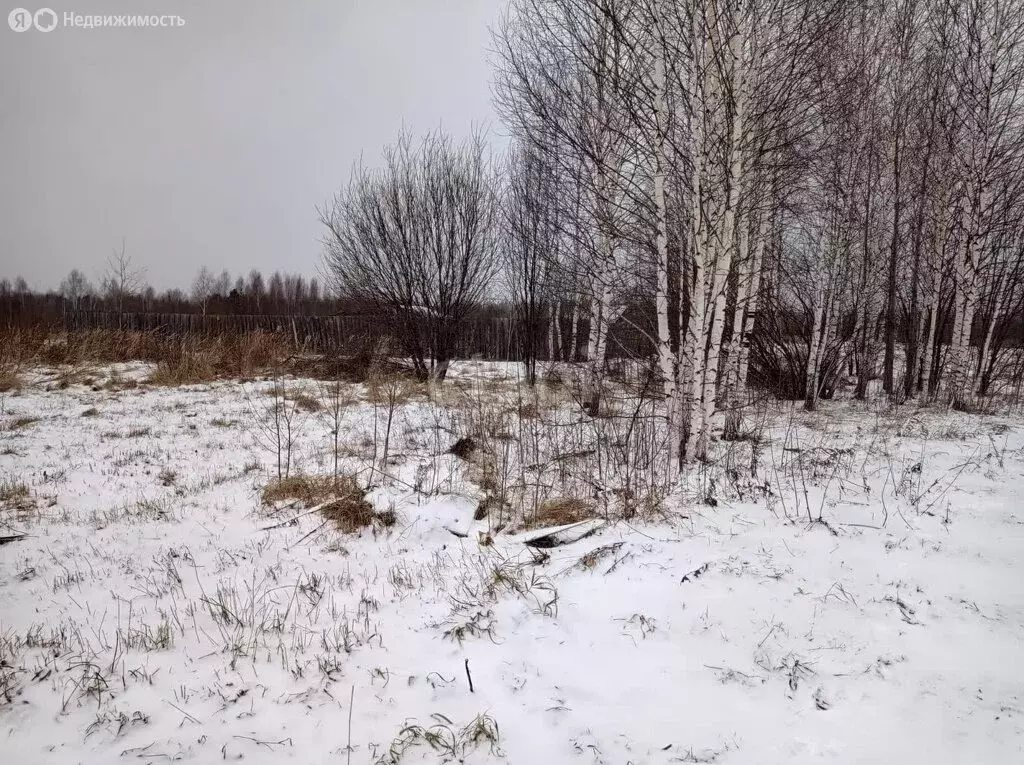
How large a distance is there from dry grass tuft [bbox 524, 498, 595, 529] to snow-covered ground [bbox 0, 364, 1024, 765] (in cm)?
34

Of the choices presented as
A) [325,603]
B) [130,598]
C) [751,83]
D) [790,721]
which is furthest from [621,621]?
[751,83]

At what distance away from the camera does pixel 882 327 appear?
11562 millimetres

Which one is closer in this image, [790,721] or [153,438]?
[790,721]

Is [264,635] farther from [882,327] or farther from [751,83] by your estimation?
[882,327]

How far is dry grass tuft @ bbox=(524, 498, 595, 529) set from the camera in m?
4.06

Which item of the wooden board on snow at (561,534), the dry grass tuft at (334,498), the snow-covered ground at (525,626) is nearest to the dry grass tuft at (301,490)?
the dry grass tuft at (334,498)

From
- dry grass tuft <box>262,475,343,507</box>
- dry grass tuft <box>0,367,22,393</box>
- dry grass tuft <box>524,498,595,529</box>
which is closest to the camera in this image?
dry grass tuft <box>524,498,595,529</box>

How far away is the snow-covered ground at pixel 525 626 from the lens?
6.31ft

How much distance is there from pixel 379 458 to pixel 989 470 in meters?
6.12

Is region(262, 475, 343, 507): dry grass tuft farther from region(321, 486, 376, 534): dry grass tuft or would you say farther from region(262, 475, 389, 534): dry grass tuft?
region(321, 486, 376, 534): dry grass tuft

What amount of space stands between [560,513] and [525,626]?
1513mm

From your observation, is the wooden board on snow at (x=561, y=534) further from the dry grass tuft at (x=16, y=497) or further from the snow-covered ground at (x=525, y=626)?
the dry grass tuft at (x=16, y=497)

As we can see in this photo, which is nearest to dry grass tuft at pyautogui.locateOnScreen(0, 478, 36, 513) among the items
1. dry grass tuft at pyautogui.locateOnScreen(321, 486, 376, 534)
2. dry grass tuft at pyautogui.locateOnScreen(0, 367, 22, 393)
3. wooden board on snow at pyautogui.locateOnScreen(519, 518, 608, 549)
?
dry grass tuft at pyautogui.locateOnScreen(321, 486, 376, 534)

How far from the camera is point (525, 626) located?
2.69 m
